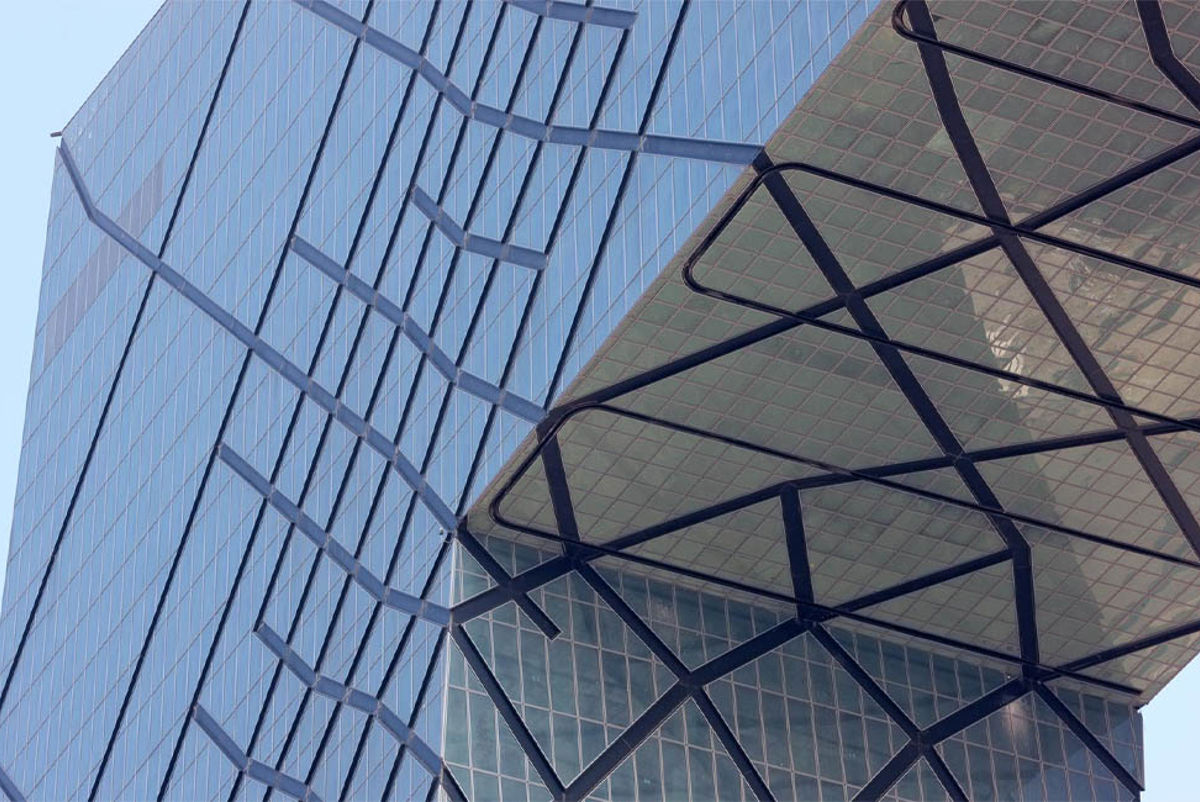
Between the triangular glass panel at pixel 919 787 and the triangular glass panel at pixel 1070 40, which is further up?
the triangular glass panel at pixel 1070 40

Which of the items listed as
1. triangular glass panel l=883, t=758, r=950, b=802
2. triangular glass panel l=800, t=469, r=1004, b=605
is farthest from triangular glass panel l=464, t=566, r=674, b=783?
triangular glass panel l=883, t=758, r=950, b=802

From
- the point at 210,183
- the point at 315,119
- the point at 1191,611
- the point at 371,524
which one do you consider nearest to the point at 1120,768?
the point at 1191,611

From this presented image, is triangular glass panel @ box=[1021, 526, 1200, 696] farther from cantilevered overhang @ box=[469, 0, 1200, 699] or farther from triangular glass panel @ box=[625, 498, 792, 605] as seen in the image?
triangular glass panel @ box=[625, 498, 792, 605]

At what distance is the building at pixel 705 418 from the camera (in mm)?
46719

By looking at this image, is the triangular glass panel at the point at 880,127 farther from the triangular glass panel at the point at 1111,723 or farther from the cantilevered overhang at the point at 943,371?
the triangular glass panel at the point at 1111,723

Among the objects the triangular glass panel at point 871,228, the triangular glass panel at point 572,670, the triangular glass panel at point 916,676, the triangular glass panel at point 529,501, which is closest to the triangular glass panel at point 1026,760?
the triangular glass panel at point 916,676

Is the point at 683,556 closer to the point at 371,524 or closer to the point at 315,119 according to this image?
the point at 371,524

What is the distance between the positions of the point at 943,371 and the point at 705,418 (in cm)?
457

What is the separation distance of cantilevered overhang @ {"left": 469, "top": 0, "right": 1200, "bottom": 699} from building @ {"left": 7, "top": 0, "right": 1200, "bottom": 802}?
84mm

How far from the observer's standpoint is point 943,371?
51.5 meters

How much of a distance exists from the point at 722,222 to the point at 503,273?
8.08 metres

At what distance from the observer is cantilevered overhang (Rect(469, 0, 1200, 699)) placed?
45281 mm

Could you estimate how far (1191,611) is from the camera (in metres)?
58.0

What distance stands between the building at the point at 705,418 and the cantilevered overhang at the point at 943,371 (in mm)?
84
